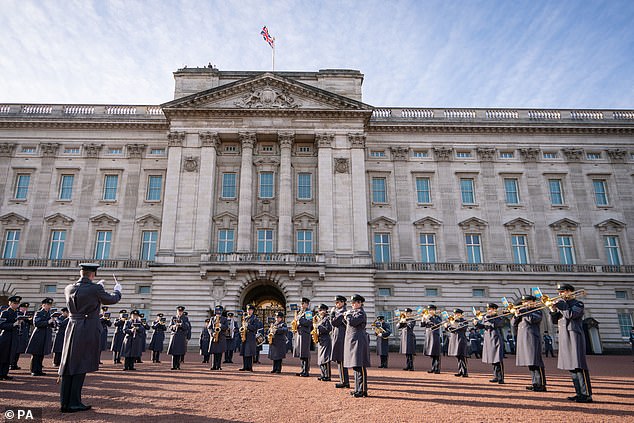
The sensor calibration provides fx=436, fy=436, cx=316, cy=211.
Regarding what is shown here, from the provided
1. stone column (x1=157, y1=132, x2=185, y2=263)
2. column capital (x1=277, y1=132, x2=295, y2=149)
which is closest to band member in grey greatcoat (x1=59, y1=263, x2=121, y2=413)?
stone column (x1=157, y1=132, x2=185, y2=263)

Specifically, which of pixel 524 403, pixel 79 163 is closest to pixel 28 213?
pixel 79 163

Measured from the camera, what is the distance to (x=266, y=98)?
3678 cm

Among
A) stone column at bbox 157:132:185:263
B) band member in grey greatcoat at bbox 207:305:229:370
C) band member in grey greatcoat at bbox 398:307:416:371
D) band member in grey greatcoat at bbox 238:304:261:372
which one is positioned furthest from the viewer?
stone column at bbox 157:132:185:263

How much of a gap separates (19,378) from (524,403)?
13.9m

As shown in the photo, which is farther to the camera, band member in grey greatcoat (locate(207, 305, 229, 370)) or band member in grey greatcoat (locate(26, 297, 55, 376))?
band member in grey greatcoat (locate(207, 305, 229, 370))

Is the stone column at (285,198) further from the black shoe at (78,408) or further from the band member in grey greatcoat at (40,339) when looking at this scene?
the black shoe at (78,408)

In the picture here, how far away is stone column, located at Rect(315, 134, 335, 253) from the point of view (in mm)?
33625

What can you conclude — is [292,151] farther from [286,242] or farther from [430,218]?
[430,218]

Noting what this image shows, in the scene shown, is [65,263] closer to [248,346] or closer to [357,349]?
[248,346]

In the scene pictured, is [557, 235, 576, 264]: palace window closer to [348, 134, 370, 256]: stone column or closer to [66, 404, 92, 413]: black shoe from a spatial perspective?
[348, 134, 370, 256]: stone column

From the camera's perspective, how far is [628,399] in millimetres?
10219

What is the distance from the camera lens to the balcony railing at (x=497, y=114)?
39.6 meters

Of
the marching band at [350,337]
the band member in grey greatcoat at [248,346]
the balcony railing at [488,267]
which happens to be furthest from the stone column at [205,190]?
the band member in grey greatcoat at [248,346]

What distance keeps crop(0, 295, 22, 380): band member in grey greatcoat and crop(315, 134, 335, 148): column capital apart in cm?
2573
